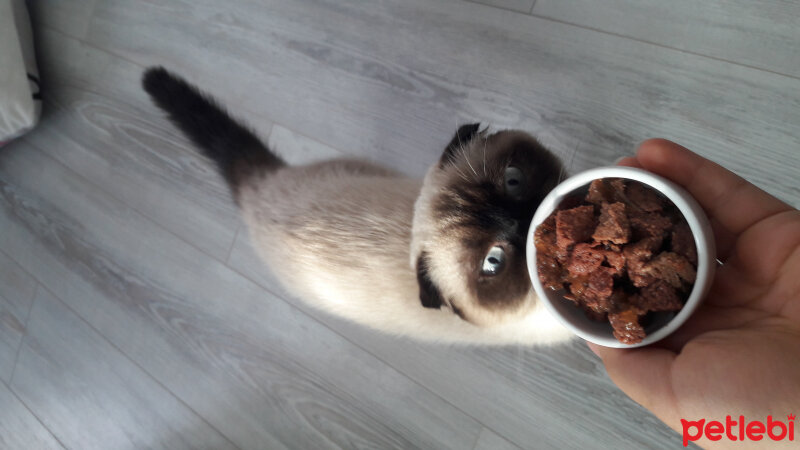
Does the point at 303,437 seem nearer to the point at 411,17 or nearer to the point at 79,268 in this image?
the point at 79,268

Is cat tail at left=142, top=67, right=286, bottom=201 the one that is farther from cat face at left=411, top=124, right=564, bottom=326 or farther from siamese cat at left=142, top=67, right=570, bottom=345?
cat face at left=411, top=124, right=564, bottom=326

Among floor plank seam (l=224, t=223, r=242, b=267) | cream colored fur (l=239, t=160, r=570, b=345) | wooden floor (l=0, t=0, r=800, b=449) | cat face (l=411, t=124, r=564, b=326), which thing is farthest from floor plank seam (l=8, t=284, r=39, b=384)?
cat face (l=411, t=124, r=564, b=326)

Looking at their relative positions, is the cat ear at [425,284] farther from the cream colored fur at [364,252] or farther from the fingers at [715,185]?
the fingers at [715,185]

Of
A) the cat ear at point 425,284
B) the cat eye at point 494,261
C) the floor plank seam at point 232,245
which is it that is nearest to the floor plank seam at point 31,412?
the floor plank seam at point 232,245

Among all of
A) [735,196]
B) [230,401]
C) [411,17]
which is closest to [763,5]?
[735,196]

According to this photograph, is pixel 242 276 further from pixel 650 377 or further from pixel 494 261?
pixel 650 377

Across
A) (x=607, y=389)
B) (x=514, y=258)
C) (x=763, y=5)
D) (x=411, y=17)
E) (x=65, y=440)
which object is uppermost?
(x=763, y=5)
